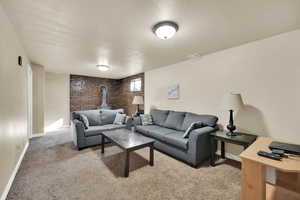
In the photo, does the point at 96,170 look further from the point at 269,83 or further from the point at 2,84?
the point at 269,83

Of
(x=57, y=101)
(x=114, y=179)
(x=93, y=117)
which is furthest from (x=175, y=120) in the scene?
(x=57, y=101)

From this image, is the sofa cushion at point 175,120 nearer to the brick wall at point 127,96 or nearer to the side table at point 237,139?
the side table at point 237,139

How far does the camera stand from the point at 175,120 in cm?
346

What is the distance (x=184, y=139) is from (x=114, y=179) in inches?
55.2

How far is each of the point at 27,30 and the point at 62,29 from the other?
0.57 m

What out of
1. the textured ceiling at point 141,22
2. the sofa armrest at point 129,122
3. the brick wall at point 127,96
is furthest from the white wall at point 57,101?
the sofa armrest at point 129,122

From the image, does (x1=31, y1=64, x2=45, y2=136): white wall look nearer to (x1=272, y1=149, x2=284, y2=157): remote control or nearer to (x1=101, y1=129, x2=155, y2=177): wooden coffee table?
(x1=101, y1=129, x2=155, y2=177): wooden coffee table

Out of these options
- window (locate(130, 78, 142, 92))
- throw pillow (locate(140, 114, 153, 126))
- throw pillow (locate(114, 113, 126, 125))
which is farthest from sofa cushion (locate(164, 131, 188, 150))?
window (locate(130, 78, 142, 92))

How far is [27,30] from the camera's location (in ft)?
6.72

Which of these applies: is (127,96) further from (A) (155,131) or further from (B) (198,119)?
(B) (198,119)

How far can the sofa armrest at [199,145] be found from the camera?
7.70 feet

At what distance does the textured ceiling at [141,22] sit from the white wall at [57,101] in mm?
2841

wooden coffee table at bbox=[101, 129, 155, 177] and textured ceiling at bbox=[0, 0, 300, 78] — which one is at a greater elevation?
textured ceiling at bbox=[0, 0, 300, 78]

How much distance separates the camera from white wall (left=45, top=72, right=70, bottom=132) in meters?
5.25
